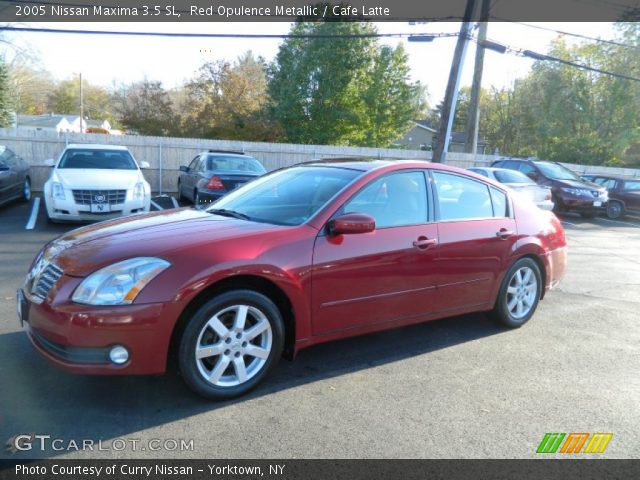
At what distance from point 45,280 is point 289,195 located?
6.32 ft

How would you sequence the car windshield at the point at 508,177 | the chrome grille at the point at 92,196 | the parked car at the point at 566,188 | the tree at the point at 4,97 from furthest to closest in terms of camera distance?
the tree at the point at 4,97, the parked car at the point at 566,188, the car windshield at the point at 508,177, the chrome grille at the point at 92,196

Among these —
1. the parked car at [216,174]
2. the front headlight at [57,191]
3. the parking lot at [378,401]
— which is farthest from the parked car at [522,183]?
the front headlight at [57,191]

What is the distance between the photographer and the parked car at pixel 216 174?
992 centimetres

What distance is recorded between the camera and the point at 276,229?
3.50 meters

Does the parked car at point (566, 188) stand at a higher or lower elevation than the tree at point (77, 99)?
lower

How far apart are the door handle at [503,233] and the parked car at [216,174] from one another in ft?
18.9

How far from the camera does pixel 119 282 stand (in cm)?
296

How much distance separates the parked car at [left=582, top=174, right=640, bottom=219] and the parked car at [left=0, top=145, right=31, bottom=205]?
1777 centimetres

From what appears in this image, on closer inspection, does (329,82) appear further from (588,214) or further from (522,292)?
(522,292)

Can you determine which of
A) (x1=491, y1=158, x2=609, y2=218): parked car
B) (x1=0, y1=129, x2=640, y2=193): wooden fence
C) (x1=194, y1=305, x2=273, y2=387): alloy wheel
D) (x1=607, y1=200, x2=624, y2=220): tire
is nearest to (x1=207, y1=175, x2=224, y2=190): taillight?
(x1=194, y1=305, x2=273, y2=387): alloy wheel

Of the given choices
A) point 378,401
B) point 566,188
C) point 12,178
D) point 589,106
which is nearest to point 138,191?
point 12,178

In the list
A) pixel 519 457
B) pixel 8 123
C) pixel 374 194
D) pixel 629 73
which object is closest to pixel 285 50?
pixel 8 123

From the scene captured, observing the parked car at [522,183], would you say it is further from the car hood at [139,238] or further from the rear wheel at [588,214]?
the car hood at [139,238]

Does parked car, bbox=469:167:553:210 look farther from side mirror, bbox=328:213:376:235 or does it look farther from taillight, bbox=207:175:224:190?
side mirror, bbox=328:213:376:235
